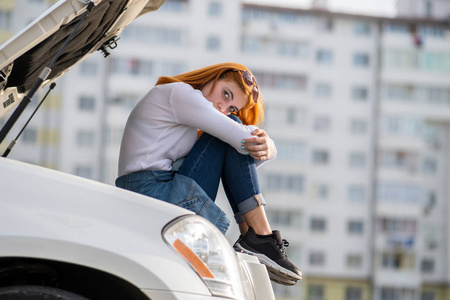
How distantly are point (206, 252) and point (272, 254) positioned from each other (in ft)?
3.61

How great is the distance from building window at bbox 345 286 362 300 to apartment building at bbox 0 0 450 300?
71 mm

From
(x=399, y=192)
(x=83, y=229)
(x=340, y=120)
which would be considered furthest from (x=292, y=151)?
(x=83, y=229)

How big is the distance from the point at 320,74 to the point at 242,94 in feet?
180

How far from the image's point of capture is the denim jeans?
3641 mm

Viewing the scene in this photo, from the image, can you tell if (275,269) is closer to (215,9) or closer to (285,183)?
(215,9)

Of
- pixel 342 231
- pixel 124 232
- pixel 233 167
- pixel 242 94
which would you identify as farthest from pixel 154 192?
pixel 342 231

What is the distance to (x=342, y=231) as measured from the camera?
58.0 meters

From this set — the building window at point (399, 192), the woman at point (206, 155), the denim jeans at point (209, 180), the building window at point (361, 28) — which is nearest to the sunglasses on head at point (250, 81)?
the woman at point (206, 155)

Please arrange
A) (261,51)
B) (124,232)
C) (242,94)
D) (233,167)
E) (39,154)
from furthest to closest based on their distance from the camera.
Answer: (261,51) → (39,154) → (242,94) → (233,167) → (124,232)

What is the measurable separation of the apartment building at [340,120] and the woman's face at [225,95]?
164ft

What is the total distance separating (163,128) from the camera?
154 inches

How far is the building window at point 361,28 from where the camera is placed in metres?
59.5

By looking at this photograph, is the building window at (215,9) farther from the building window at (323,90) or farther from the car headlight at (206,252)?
the car headlight at (206,252)

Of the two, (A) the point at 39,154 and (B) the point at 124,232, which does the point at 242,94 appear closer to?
(B) the point at 124,232
